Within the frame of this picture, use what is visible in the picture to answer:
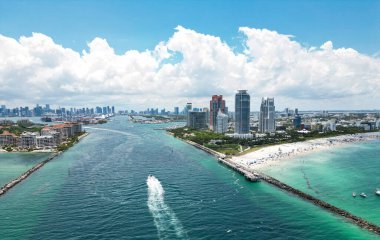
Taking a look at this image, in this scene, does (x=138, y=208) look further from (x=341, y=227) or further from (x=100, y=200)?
(x=341, y=227)

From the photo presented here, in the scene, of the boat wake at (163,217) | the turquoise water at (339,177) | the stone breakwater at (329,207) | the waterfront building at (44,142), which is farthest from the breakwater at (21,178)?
the turquoise water at (339,177)

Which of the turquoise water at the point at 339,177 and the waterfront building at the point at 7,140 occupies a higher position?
the waterfront building at the point at 7,140

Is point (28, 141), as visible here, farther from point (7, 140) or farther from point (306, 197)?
point (306, 197)

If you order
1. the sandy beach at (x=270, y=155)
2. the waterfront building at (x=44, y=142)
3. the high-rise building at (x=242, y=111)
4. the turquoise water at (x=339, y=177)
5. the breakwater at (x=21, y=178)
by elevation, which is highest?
the high-rise building at (x=242, y=111)

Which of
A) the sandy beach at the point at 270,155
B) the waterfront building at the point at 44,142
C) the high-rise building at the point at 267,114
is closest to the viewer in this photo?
the sandy beach at the point at 270,155

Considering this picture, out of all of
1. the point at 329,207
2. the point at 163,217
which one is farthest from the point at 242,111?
the point at 163,217

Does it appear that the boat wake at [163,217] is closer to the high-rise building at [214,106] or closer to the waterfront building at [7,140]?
the waterfront building at [7,140]
